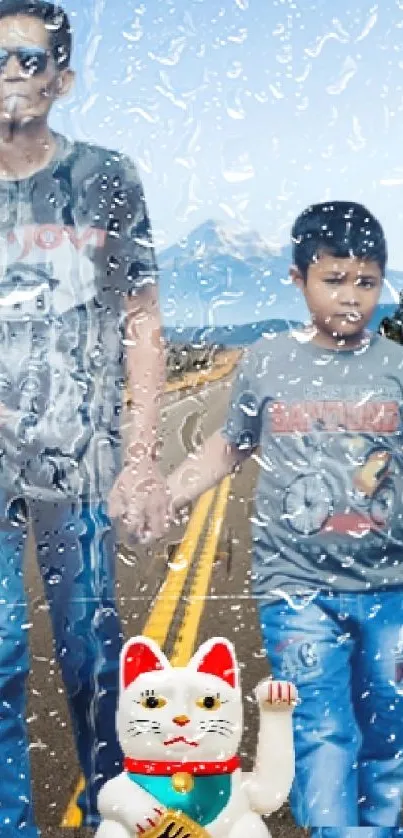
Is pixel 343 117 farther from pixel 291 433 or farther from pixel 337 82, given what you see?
pixel 291 433

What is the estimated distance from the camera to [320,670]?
272 centimetres

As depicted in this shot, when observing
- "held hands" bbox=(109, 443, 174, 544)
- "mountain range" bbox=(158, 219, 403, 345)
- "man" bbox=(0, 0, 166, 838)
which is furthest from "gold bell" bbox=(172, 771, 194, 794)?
"mountain range" bbox=(158, 219, 403, 345)

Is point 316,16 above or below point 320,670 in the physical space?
above

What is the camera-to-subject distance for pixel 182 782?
8.31 ft

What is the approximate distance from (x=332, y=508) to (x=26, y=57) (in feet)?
3.42

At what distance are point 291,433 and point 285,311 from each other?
23cm

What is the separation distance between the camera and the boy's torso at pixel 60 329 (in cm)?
270

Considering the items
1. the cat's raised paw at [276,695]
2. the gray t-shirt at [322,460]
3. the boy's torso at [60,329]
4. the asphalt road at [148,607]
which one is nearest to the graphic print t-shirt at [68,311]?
the boy's torso at [60,329]

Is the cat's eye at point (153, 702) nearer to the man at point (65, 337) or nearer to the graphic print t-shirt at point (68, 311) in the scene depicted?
the man at point (65, 337)

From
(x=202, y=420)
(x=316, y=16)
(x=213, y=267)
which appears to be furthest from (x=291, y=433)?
(x=316, y=16)

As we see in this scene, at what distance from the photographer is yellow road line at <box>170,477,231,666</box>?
268 centimetres

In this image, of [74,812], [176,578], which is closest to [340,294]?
[176,578]

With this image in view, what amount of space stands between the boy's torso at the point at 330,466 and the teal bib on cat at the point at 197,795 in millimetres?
406

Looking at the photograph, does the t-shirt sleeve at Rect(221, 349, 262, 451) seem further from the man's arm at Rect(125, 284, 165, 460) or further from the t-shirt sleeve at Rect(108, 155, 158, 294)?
the t-shirt sleeve at Rect(108, 155, 158, 294)
